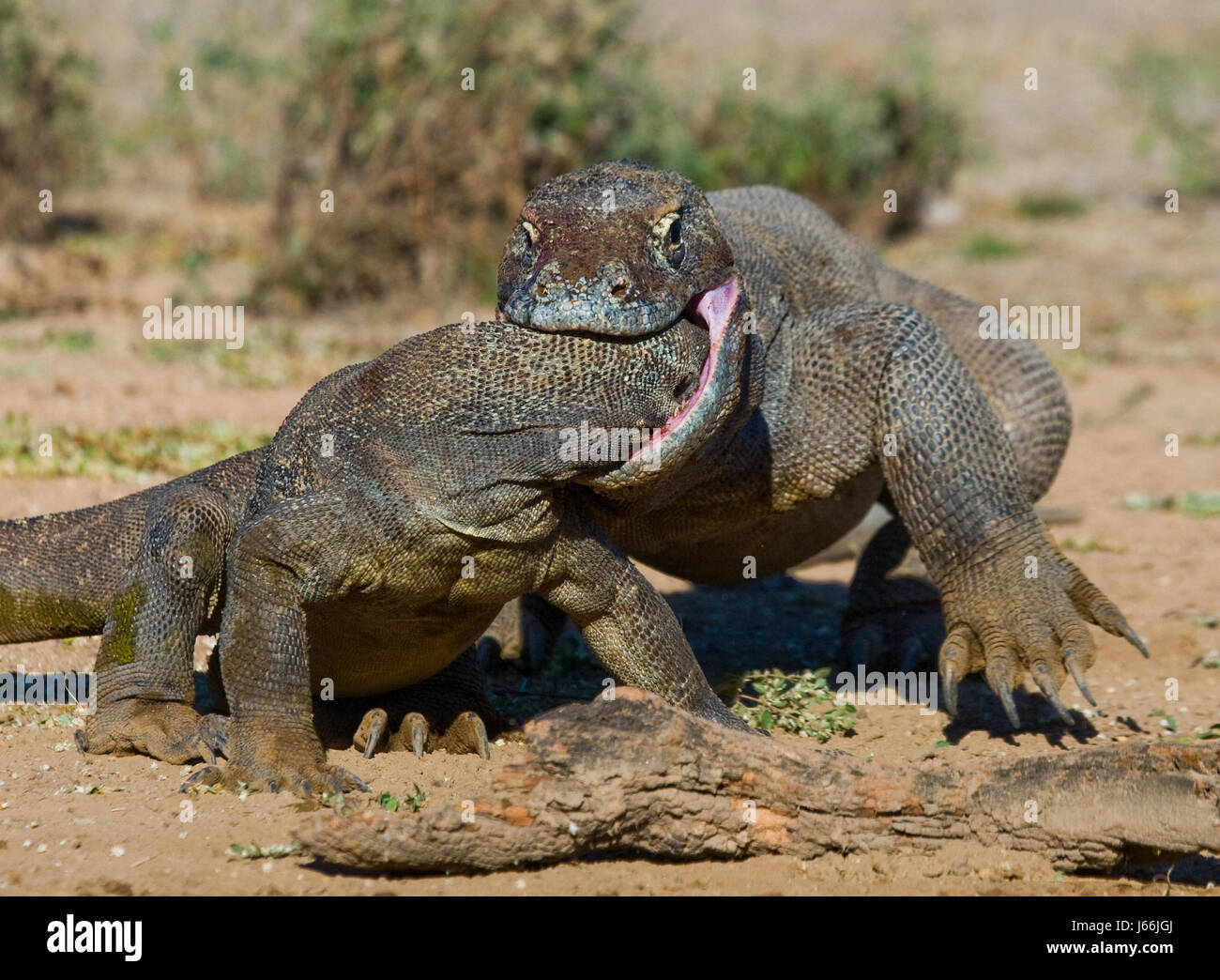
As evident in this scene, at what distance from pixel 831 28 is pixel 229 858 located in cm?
2775

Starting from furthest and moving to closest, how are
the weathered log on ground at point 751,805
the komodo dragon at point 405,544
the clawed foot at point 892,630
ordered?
the clawed foot at point 892,630, the komodo dragon at point 405,544, the weathered log on ground at point 751,805

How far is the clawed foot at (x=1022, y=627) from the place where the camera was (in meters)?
4.62

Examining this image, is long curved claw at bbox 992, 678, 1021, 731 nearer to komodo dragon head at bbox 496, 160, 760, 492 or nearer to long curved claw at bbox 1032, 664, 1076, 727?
long curved claw at bbox 1032, 664, 1076, 727

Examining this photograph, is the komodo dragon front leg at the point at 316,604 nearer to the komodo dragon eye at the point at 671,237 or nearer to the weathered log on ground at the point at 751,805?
the weathered log on ground at the point at 751,805

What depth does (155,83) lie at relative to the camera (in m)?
24.9

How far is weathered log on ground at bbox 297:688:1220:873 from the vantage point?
12.1ft

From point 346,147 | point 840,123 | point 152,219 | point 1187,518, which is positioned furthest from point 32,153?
point 1187,518

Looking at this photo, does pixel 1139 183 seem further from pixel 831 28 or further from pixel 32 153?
pixel 32 153

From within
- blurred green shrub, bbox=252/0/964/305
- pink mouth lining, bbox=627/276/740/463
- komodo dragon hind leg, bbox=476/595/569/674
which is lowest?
komodo dragon hind leg, bbox=476/595/569/674

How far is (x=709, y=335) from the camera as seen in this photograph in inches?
164

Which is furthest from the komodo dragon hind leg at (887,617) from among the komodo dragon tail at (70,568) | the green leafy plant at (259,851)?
the green leafy plant at (259,851)

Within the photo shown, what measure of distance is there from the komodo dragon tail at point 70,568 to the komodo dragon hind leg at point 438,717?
2.66ft

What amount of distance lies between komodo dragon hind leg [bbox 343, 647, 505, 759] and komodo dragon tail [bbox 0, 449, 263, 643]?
81 cm

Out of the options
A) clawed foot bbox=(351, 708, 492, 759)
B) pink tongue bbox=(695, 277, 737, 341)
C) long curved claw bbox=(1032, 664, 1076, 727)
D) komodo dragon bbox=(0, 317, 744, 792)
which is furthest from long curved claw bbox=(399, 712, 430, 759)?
long curved claw bbox=(1032, 664, 1076, 727)
